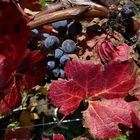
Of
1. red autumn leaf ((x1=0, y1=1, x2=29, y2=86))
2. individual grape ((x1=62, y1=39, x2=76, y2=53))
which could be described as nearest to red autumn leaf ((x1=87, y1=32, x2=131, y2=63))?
individual grape ((x1=62, y1=39, x2=76, y2=53))

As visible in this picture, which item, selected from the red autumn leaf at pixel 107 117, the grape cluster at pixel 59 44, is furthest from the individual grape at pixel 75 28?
the red autumn leaf at pixel 107 117

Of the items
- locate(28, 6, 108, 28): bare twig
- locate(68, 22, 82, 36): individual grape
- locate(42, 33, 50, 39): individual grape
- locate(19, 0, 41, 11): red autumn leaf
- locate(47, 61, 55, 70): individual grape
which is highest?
locate(28, 6, 108, 28): bare twig

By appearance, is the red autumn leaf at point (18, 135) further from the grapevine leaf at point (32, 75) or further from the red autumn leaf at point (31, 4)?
the red autumn leaf at point (31, 4)

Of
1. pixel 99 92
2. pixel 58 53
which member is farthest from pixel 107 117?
pixel 58 53

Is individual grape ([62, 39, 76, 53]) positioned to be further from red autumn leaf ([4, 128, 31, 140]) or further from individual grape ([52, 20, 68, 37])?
red autumn leaf ([4, 128, 31, 140])

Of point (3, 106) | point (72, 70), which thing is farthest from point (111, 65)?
point (3, 106)

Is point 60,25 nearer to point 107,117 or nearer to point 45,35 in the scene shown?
point 45,35
